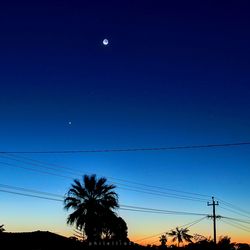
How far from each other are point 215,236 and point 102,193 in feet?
69.5

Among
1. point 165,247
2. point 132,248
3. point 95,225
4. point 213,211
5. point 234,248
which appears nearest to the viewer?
point 132,248

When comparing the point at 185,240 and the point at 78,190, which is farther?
the point at 185,240

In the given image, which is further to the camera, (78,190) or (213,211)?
(213,211)

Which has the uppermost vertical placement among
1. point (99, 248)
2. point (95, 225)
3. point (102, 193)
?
point (102, 193)

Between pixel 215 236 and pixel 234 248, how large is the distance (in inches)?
114

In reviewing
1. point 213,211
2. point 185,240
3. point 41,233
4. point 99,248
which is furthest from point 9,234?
point 185,240

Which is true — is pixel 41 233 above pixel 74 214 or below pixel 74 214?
below

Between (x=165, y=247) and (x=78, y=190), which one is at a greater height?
(x=78, y=190)

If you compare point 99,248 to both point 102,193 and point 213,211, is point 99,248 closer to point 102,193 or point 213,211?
point 102,193

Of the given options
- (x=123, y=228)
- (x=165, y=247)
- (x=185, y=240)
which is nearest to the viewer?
(x=165, y=247)

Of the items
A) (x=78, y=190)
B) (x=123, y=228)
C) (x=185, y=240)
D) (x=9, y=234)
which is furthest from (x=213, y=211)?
(x=185, y=240)

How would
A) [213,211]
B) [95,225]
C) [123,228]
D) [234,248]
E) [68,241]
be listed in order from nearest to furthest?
1. [68,241]
2. [95,225]
3. [123,228]
4. [234,248]
5. [213,211]

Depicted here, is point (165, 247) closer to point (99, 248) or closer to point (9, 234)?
point (99, 248)

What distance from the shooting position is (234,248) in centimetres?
5528
